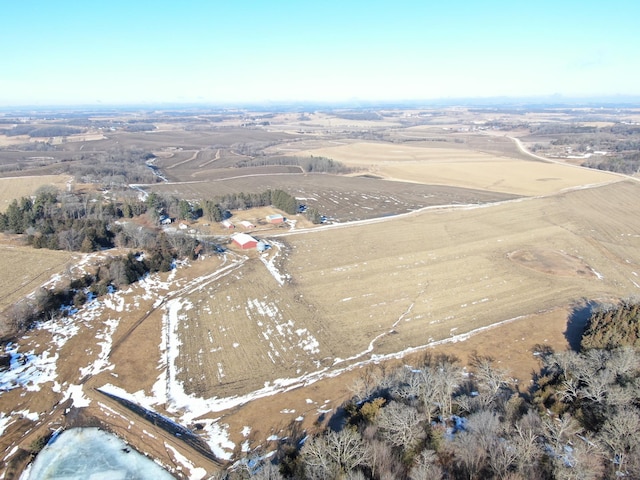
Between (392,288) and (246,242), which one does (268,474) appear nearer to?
(392,288)

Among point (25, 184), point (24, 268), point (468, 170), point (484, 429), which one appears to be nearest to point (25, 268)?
point (24, 268)

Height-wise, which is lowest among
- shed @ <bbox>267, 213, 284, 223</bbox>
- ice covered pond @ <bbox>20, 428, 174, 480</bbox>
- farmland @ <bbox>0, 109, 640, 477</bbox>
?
ice covered pond @ <bbox>20, 428, 174, 480</bbox>

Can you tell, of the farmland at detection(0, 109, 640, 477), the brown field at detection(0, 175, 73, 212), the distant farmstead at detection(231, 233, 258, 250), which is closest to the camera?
the farmland at detection(0, 109, 640, 477)

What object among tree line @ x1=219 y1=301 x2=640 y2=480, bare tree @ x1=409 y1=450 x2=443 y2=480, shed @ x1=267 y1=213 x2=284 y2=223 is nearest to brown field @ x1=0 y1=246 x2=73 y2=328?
shed @ x1=267 y1=213 x2=284 y2=223

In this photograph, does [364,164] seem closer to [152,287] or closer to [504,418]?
[152,287]

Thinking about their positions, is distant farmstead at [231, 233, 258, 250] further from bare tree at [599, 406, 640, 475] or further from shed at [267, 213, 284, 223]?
bare tree at [599, 406, 640, 475]
